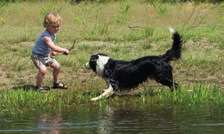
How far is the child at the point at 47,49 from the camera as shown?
32.4ft

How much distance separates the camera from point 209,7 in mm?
20938

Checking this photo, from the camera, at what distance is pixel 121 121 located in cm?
752

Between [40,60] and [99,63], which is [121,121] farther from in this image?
[40,60]

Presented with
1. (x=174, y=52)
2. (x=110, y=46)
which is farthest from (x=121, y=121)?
(x=110, y=46)

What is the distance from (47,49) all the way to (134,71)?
161cm

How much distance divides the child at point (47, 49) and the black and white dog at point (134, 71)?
2.58ft

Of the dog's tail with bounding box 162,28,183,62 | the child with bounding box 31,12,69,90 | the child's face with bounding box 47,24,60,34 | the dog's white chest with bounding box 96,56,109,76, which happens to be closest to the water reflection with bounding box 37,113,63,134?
the dog's white chest with bounding box 96,56,109,76

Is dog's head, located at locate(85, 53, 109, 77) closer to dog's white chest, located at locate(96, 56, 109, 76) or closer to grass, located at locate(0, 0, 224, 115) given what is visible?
dog's white chest, located at locate(96, 56, 109, 76)

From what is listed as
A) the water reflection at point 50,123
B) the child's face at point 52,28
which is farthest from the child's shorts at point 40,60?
the water reflection at point 50,123

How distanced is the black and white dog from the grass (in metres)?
0.20

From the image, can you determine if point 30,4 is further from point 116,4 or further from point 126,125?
point 126,125

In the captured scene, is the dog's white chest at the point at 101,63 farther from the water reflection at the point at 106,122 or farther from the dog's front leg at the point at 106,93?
the water reflection at the point at 106,122

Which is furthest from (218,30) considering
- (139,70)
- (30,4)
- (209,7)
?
(30,4)

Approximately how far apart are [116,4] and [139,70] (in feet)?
41.1
